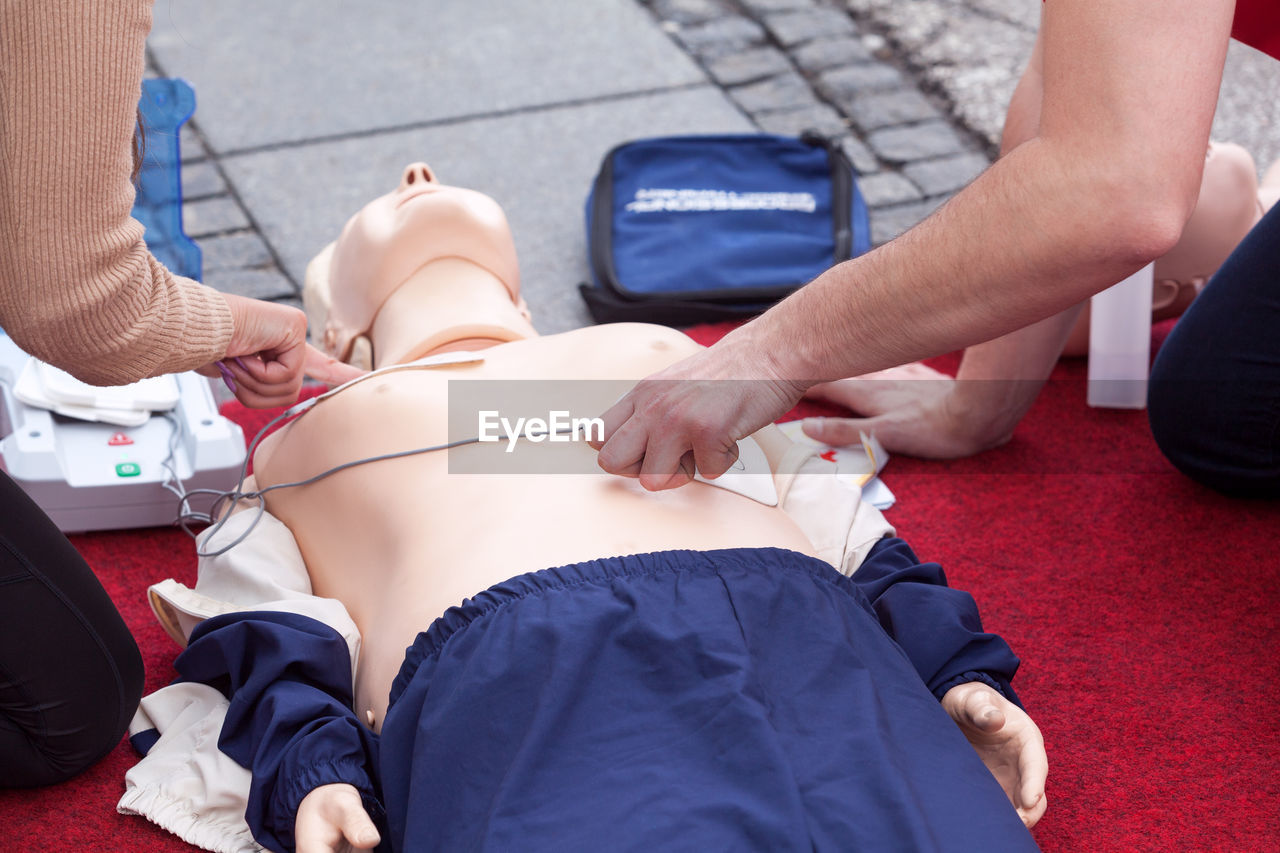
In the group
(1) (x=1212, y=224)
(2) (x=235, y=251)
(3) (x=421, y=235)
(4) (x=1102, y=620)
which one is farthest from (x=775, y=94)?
(4) (x=1102, y=620)

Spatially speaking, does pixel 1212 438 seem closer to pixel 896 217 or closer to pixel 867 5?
pixel 896 217

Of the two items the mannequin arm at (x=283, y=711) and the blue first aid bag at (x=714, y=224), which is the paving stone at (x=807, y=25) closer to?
the blue first aid bag at (x=714, y=224)

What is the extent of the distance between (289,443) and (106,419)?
368 mm

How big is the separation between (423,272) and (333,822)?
0.87 meters

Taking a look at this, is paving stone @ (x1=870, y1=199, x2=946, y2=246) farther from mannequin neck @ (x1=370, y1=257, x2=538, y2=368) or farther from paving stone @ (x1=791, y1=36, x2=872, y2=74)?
mannequin neck @ (x1=370, y1=257, x2=538, y2=368)

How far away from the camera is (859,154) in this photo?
8.95 ft

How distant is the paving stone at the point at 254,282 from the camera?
2.28 meters

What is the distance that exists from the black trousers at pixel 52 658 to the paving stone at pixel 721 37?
2223 mm

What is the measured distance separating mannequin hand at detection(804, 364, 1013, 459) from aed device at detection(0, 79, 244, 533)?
3.01ft

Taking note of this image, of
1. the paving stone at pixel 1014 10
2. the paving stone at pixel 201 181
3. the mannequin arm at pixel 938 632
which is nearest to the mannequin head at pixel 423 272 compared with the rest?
the mannequin arm at pixel 938 632

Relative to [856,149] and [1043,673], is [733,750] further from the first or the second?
[856,149]

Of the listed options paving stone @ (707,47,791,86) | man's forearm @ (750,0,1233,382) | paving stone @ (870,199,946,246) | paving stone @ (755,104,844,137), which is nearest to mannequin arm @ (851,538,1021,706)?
man's forearm @ (750,0,1233,382)

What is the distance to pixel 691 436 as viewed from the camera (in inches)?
48.6

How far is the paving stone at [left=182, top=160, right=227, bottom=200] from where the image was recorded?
2.55 metres
